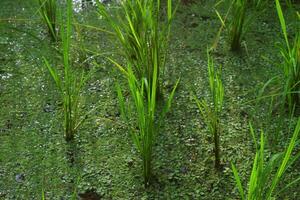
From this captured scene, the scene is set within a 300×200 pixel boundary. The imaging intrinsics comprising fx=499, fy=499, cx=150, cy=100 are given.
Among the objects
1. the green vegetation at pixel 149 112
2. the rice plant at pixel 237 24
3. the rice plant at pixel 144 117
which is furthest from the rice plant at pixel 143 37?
the rice plant at pixel 237 24

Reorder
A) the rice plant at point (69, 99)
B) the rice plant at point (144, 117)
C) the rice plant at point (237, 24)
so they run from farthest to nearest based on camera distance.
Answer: the rice plant at point (237, 24), the rice plant at point (69, 99), the rice plant at point (144, 117)

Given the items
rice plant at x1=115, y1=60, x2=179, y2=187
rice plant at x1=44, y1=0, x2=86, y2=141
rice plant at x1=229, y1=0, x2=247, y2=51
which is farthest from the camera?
rice plant at x1=229, y1=0, x2=247, y2=51

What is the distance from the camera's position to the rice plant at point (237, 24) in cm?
158

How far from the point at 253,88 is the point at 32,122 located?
69 centimetres

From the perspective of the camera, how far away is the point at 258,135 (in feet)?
4.64

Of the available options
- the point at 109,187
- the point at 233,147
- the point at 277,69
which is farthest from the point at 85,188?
the point at 277,69

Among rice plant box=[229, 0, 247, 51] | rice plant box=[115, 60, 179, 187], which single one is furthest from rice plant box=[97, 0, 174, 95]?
rice plant box=[229, 0, 247, 51]

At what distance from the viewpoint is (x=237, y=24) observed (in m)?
1.64

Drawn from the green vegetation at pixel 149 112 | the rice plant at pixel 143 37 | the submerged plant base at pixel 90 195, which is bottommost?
the submerged plant base at pixel 90 195

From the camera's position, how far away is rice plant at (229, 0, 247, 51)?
5.18 feet

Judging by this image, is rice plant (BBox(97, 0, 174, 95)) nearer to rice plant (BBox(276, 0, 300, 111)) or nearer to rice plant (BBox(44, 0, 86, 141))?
rice plant (BBox(44, 0, 86, 141))

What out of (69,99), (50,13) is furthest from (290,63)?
(50,13)

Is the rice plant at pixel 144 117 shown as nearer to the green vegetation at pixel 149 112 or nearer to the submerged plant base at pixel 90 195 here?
the green vegetation at pixel 149 112

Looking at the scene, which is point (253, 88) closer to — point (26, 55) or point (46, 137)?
point (46, 137)
